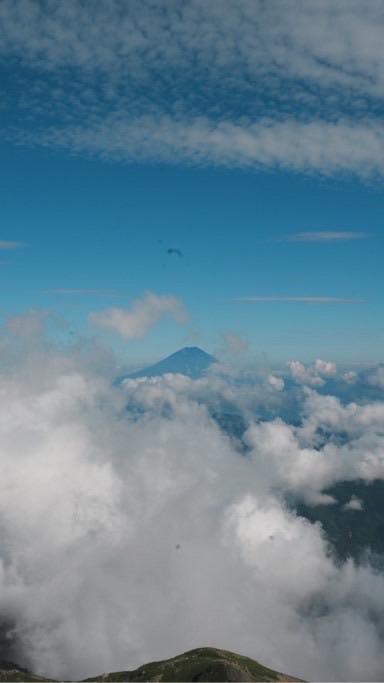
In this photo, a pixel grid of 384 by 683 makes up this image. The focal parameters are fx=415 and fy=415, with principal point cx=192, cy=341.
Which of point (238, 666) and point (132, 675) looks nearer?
point (238, 666)

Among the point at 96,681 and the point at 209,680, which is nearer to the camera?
the point at 209,680

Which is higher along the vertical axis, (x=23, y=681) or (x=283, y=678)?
(x=23, y=681)

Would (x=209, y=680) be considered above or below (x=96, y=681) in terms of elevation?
above

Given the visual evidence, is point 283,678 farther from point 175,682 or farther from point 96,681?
point 96,681

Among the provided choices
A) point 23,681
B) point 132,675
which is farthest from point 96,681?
point 23,681

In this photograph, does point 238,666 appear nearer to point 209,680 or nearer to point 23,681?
point 209,680

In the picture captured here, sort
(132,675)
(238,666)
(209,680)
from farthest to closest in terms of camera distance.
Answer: (132,675), (238,666), (209,680)

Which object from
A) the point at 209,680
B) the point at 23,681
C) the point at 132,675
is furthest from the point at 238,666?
the point at 23,681

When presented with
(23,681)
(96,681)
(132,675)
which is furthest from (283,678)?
(23,681)

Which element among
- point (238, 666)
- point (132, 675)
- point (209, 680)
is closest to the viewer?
point (209, 680)

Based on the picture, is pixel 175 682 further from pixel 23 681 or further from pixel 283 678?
pixel 23 681
